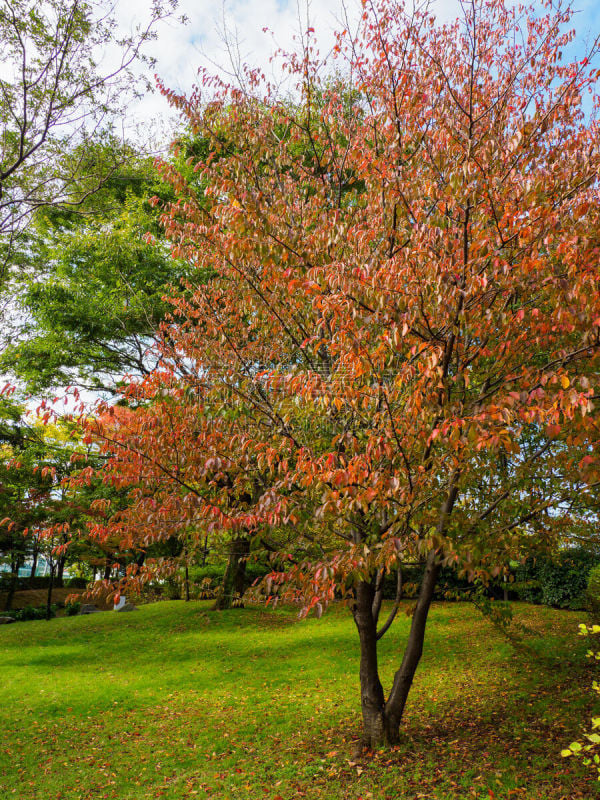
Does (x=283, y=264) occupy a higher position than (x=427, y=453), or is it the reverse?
(x=283, y=264)

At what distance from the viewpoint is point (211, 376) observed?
5934 millimetres

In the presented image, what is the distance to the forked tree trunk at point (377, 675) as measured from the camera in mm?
5793

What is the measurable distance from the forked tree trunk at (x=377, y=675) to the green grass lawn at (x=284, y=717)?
223 millimetres

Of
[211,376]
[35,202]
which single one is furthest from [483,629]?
[35,202]

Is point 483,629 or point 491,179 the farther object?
point 483,629

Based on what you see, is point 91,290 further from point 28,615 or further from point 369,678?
point 369,678

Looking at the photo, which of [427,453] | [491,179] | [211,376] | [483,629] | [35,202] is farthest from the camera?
[483,629]

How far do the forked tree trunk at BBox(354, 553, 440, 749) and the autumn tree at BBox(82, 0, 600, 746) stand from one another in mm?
22

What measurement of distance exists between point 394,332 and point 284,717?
6119 millimetres

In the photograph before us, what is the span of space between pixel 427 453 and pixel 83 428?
10.2 ft

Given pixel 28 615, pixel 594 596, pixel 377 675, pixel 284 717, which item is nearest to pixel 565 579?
pixel 594 596

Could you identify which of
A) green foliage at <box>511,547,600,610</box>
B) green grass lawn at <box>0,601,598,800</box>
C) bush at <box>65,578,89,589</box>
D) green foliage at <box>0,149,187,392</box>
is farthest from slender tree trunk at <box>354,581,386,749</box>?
bush at <box>65,578,89,589</box>

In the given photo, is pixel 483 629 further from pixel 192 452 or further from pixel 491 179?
pixel 491 179

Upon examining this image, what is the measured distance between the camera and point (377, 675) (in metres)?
5.89
